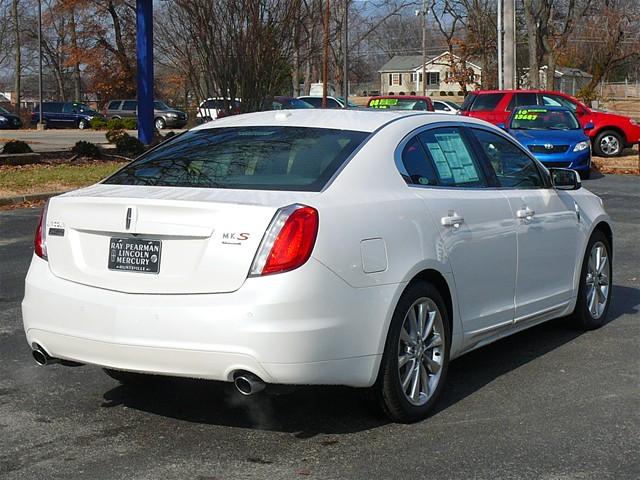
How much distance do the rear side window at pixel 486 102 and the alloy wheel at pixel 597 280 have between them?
61.3 feet

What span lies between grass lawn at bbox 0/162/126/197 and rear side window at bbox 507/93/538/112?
10369 millimetres

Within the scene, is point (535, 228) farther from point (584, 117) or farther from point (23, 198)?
point (584, 117)

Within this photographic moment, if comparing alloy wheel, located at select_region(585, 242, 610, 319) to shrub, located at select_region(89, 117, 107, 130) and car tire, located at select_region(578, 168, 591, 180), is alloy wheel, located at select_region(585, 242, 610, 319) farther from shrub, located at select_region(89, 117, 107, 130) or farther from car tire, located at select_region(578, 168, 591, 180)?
shrub, located at select_region(89, 117, 107, 130)

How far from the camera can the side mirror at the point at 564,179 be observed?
6883mm

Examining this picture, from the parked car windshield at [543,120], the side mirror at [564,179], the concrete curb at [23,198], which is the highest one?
the parked car windshield at [543,120]

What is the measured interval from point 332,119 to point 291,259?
1431mm

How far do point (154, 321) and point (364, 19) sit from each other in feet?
209

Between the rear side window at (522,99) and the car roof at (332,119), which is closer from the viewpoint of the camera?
the car roof at (332,119)

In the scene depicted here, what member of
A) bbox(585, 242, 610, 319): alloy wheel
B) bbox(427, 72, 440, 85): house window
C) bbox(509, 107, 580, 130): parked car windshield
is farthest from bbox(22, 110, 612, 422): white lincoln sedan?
bbox(427, 72, 440, 85): house window

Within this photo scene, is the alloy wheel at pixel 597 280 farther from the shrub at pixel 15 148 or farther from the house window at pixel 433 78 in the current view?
the house window at pixel 433 78

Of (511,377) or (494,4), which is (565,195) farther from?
(494,4)

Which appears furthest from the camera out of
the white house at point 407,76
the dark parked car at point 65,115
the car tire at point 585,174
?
the white house at point 407,76

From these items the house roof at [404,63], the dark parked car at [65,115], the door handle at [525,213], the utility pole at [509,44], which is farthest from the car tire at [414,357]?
the house roof at [404,63]

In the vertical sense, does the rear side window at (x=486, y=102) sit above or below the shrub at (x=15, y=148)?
above
